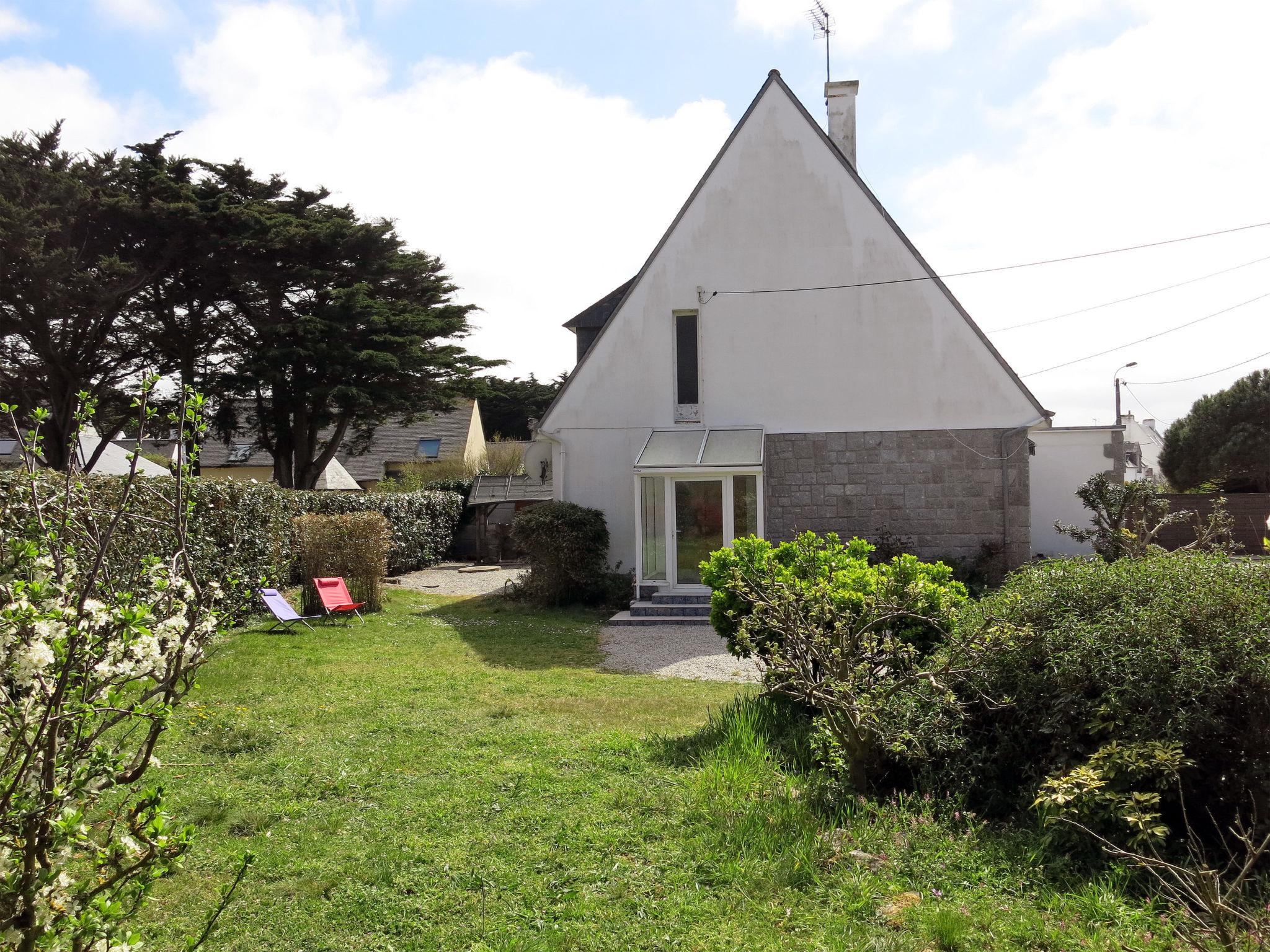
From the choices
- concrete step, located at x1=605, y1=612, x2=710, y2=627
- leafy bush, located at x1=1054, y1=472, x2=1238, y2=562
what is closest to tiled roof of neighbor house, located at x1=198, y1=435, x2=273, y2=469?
concrete step, located at x1=605, y1=612, x2=710, y2=627

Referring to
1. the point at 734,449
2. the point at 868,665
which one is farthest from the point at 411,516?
the point at 868,665

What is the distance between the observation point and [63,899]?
2.52 metres

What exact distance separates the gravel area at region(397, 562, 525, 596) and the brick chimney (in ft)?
38.0

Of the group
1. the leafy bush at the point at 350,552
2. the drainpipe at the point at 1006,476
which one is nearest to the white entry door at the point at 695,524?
the drainpipe at the point at 1006,476

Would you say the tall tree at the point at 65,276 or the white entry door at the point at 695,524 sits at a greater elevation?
the tall tree at the point at 65,276

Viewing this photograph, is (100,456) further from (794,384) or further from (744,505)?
(794,384)

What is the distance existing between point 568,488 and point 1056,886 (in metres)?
13.8

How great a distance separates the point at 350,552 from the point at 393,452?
31.1 metres

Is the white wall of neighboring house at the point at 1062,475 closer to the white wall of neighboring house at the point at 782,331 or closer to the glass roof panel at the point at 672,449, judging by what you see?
the white wall of neighboring house at the point at 782,331

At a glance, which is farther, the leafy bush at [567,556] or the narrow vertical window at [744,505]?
the leafy bush at [567,556]

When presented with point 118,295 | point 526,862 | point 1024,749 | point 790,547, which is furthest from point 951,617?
point 118,295

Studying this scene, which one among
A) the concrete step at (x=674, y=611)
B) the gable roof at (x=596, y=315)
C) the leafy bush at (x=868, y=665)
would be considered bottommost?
the concrete step at (x=674, y=611)

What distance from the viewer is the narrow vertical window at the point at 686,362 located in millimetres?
16969

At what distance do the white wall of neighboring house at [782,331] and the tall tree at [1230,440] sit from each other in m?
20.3
